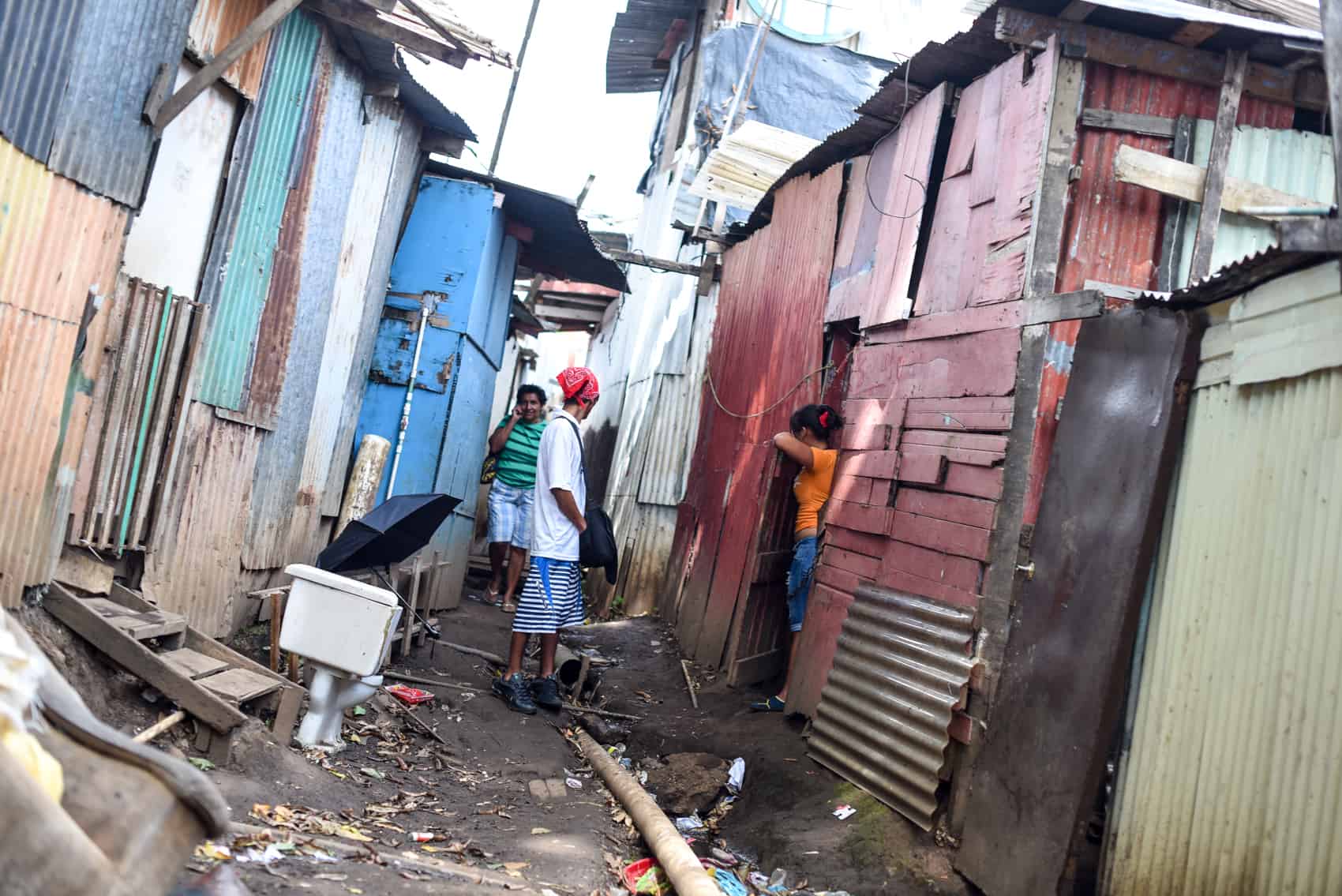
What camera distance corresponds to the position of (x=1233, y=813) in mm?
3537

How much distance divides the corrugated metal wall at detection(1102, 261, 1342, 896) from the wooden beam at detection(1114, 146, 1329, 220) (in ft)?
5.74

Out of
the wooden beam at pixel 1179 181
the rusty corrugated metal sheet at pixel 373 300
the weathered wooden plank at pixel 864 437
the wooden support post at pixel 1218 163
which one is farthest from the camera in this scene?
the rusty corrugated metal sheet at pixel 373 300

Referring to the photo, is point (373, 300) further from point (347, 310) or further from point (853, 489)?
point (853, 489)

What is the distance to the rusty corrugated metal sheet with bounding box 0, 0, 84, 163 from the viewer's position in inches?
156

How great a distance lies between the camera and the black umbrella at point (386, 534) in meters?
6.04

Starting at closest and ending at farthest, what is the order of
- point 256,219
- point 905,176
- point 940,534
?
point 940,534 → point 256,219 → point 905,176

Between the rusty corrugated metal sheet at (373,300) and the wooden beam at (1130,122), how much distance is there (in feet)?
18.0

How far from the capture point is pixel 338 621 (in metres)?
5.23

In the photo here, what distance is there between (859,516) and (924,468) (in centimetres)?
84

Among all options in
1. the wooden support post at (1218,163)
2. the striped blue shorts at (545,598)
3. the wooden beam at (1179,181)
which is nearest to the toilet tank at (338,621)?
the striped blue shorts at (545,598)

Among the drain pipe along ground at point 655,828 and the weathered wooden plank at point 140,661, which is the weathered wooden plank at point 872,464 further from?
the weathered wooden plank at point 140,661

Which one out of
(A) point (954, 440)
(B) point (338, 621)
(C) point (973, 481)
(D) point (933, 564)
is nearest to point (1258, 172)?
(A) point (954, 440)

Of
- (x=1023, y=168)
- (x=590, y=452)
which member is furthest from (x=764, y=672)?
(x=590, y=452)

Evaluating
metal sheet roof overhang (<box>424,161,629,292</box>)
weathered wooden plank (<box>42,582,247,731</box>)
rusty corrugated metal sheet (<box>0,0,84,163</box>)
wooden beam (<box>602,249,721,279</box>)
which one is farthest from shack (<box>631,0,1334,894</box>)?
rusty corrugated metal sheet (<box>0,0,84,163</box>)
